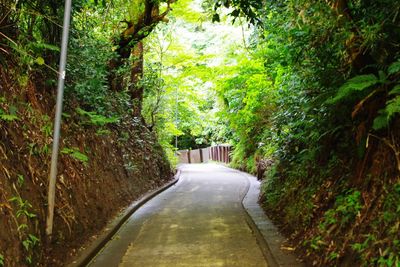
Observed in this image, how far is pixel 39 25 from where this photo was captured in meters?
7.78

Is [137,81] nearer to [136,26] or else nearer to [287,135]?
[136,26]

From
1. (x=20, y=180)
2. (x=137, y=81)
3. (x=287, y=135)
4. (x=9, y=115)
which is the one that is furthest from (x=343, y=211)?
(x=137, y=81)

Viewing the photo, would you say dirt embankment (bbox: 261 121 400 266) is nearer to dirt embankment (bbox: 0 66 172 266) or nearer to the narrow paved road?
the narrow paved road

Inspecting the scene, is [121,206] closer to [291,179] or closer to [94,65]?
[94,65]

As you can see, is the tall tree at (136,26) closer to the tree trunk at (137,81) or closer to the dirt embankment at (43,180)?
the tree trunk at (137,81)

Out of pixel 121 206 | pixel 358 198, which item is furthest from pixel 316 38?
pixel 121 206

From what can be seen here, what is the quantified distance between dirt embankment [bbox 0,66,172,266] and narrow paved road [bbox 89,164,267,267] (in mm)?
654

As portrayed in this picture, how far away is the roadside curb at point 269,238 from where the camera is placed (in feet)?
20.1

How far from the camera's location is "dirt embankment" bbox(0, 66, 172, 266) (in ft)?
16.0

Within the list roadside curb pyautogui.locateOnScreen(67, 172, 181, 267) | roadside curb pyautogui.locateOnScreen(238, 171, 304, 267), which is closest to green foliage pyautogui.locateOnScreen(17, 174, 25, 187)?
roadside curb pyautogui.locateOnScreen(67, 172, 181, 267)

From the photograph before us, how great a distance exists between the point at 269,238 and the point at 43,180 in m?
4.19

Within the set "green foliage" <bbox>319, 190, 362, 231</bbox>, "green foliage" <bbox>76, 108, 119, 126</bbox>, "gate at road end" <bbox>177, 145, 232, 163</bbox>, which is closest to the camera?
"green foliage" <bbox>319, 190, 362, 231</bbox>

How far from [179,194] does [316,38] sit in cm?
916

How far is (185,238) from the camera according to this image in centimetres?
781
